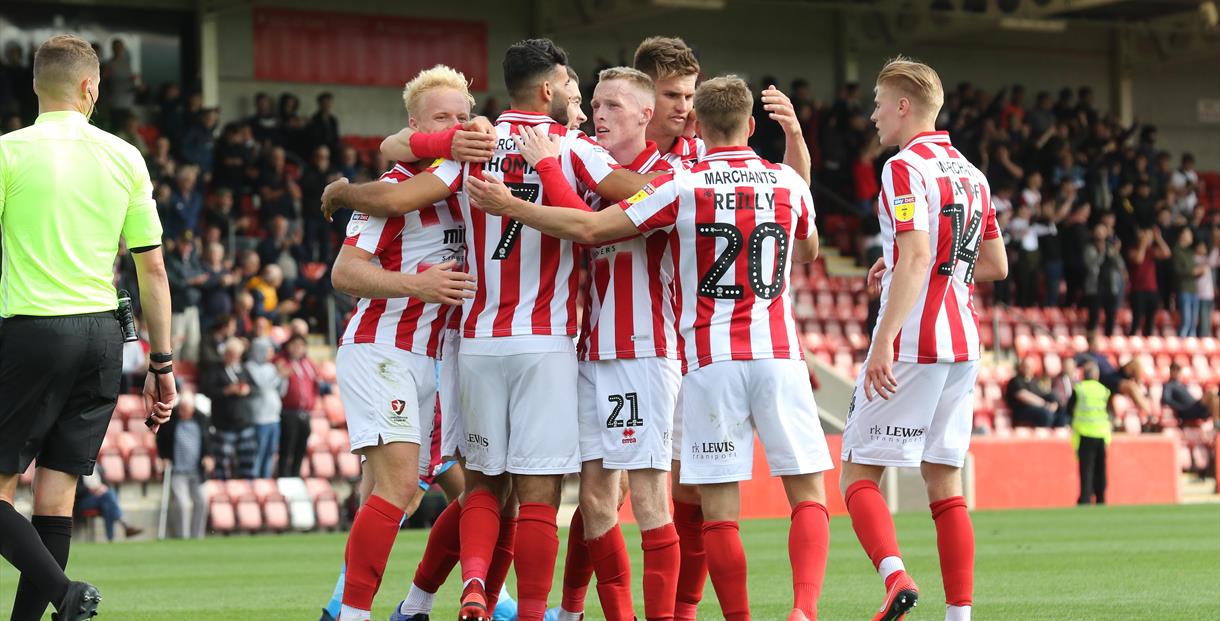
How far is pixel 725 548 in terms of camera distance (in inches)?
234

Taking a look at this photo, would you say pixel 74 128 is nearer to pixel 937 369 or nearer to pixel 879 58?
pixel 937 369

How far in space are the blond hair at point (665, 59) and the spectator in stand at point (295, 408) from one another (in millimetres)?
10972

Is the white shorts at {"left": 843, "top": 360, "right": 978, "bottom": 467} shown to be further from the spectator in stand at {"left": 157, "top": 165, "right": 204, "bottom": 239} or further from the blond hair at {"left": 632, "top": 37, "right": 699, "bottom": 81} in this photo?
the spectator in stand at {"left": 157, "top": 165, "right": 204, "bottom": 239}

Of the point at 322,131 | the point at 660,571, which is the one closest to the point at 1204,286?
the point at 322,131

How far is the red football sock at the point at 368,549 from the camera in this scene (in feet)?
19.7

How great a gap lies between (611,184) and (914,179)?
1.17 m

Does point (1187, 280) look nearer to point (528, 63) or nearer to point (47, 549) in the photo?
point (528, 63)

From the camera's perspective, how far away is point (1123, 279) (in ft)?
82.0

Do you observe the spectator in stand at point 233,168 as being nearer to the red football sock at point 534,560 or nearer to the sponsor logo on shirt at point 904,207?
the red football sock at point 534,560

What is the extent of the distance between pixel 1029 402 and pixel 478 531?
16.0 metres

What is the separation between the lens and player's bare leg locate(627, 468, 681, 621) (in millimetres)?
6012

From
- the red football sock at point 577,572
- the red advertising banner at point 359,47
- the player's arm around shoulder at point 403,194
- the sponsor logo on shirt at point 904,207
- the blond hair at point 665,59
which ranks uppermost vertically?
the red advertising banner at point 359,47

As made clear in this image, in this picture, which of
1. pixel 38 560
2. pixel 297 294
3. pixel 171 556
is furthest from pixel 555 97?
pixel 297 294

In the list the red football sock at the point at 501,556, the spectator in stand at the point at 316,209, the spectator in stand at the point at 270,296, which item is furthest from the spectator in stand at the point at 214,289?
the red football sock at the point at 501,556
